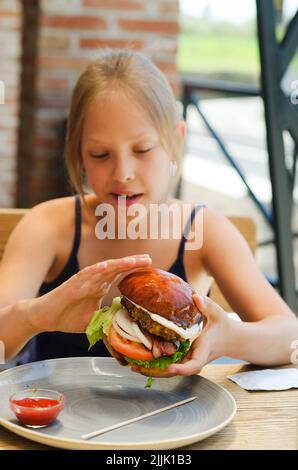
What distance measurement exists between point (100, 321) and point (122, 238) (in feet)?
1.94

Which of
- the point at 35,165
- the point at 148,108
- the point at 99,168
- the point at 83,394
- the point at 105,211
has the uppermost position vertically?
the point at 148,108

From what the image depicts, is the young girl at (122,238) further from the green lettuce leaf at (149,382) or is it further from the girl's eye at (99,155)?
the green lettuce leaf at (149,382)

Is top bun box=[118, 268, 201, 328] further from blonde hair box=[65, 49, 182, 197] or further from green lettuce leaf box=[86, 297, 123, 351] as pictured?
blonde hair box=[65, 49, 182, 197]

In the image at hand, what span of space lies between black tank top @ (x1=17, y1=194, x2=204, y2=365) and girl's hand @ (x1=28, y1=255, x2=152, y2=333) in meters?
0.38

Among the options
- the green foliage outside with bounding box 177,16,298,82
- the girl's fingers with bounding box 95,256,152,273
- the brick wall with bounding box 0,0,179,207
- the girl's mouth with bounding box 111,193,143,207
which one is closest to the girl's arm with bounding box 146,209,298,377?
the girl's fingers with bounding box 95,256,152,273

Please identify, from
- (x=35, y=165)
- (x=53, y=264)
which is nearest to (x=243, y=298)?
(x=53, y=264)

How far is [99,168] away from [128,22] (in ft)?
8.38

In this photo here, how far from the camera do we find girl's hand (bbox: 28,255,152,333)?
51.1 inches

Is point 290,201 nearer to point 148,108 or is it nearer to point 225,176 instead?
point 148,108

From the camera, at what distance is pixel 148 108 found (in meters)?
1.85

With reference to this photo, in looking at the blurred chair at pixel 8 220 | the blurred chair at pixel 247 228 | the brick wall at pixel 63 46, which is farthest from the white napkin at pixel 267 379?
the brick wall at pixel 63 46

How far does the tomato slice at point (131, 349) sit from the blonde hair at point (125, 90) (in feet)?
2.24

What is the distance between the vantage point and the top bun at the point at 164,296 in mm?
1247

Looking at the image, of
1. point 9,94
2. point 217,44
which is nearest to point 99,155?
point 9,94
